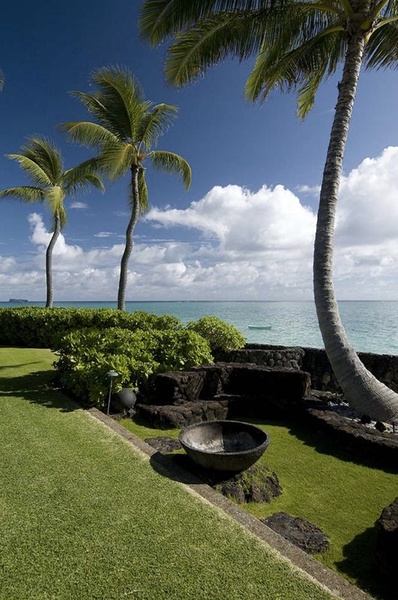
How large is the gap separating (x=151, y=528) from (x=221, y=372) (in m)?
6.42

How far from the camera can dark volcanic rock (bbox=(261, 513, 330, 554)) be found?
385 cm

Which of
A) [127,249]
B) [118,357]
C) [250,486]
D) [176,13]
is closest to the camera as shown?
[250,486]

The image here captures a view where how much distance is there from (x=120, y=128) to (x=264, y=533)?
1658 centimetres

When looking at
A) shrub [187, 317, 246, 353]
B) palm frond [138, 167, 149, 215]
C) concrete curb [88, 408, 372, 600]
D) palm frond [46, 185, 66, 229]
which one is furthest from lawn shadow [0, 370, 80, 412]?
palm frond [138, 167, 149, 215]

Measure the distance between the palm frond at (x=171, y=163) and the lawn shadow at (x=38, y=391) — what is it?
1200 centimetres

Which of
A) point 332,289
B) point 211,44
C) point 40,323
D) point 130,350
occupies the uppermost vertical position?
point 211,44

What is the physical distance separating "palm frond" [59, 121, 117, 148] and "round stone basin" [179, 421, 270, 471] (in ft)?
47.0

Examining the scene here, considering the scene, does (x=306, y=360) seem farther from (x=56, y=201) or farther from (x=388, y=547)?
(x=56, y=201)

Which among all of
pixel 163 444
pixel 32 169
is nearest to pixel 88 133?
pixel 32 169

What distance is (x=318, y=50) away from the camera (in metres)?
10.1

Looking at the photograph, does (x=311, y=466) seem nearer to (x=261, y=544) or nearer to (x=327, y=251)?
(x=261, y=544)

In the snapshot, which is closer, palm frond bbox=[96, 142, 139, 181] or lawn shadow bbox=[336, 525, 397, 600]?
lawn shadow bbox=[336, 525, 397, 600]

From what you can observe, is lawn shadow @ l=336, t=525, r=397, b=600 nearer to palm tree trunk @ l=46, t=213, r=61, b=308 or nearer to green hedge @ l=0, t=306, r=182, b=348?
green hedge @ l=0, t=306, r=182, b=348

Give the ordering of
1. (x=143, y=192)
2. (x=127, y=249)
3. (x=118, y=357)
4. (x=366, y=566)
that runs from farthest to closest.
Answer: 1. (x=143, y=192)
2. (x=127, y=249)
3. (x=118, y=357)
4. (x=366, y=566)
